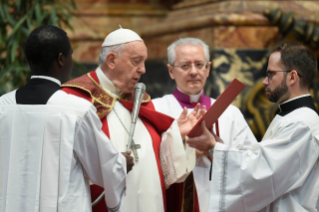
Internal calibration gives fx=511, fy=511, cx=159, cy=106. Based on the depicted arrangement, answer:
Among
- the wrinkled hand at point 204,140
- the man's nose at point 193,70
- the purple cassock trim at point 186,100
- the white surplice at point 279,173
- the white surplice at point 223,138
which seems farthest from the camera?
the purple cassock trim at point 186,100

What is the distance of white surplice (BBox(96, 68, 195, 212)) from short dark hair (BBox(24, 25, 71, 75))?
0.86m

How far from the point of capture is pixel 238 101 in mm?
6082

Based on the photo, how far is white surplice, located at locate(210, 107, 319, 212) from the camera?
3.17 meters

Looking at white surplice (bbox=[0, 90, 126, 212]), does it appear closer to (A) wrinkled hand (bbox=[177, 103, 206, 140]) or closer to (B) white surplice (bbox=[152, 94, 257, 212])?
(A) wrinkled hand (bbox=[177, 103, 206, 140])

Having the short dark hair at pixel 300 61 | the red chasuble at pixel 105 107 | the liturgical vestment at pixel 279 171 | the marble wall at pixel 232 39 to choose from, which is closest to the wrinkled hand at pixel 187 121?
the red chasuble at pixel 105 107

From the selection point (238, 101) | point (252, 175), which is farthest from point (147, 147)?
point (238, 101)

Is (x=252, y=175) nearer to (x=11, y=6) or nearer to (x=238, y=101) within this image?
(x=238, y=101)

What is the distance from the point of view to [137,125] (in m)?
3.88

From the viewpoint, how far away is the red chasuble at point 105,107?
3703 millimetres

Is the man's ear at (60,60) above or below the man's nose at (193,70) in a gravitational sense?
above

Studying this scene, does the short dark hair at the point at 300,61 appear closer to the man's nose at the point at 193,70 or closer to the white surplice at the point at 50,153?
the man's nose at the point at 193,70

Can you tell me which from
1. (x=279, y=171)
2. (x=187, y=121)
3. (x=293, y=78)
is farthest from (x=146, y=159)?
(x=293, y=78)

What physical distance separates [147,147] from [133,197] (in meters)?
0.38

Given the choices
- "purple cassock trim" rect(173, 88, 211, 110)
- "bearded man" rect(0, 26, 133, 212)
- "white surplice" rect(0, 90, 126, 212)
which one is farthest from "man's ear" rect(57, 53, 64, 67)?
"purple cassock trim" rect(173, 88, 211, 110)
